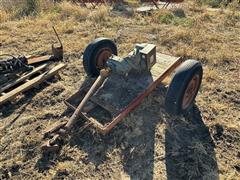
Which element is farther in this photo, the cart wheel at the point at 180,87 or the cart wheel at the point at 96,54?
the cart wheel at the point at 96,54

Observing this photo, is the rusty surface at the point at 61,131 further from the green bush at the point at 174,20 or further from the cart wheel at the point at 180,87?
the green bush at the point at 174,20

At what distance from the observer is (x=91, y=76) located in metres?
5.21

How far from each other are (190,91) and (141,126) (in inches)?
36.2

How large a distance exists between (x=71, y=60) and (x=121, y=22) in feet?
8.85

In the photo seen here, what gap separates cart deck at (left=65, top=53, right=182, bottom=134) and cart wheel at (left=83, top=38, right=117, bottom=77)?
0.52 m

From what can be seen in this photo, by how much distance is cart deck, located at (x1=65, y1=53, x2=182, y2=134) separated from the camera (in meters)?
4.21

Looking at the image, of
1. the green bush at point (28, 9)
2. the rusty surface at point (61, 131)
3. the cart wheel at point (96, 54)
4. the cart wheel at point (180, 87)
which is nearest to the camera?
the rusty surface at point (61, 131)

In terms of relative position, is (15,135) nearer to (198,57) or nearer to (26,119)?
(26,119)

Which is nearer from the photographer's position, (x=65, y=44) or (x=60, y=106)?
(x=60, y=106)

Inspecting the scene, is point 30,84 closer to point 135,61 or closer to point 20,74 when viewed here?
point 20,74

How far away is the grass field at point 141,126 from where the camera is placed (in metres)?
3.65

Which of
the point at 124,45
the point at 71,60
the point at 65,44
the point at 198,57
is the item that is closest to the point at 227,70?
the point at 198,57

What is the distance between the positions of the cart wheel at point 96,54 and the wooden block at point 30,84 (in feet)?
2.63

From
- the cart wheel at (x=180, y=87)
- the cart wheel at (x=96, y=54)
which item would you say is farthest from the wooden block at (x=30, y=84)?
the cart wheel at (x=180, y=87)
